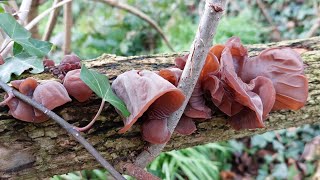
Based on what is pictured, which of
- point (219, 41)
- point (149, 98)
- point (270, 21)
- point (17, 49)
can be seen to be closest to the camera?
point (149, 98)

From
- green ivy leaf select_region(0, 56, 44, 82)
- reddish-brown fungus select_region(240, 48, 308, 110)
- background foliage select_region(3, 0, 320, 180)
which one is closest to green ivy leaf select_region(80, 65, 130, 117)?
green ivy leaf select_region(0, 56, 44, 82)

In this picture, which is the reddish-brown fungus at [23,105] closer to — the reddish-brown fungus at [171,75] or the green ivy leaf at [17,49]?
the green ivy leaf at [17,49]

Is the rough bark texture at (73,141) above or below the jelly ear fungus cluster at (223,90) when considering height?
below

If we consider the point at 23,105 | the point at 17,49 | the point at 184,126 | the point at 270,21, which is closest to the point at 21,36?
the point at 17,49

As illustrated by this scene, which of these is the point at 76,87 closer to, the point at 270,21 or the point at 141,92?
the point at 141,92

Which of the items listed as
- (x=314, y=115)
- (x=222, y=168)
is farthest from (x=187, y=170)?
(x=314, y=115)

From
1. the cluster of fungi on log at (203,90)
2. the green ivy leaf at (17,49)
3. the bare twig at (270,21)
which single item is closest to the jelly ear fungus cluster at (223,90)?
the cluster of fungi on log at (203,90)
